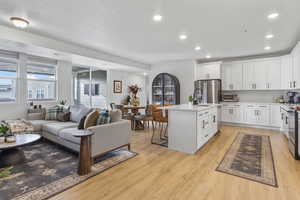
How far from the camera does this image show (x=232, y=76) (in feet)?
19.5

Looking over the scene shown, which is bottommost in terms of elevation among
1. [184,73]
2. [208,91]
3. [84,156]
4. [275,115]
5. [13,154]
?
[13,154]

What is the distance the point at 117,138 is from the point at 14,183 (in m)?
1.63

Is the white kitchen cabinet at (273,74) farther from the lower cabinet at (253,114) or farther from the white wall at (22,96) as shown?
the white wall at (22,96)

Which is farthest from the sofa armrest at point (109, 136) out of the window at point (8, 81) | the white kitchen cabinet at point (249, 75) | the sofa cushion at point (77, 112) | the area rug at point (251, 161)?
the white kitchen cabinet at point (249, 75)

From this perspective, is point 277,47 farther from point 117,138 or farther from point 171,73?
point 117,138

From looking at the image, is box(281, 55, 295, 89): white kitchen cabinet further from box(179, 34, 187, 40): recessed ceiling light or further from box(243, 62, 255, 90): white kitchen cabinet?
box(179, 34, 187, 40): recessed ceiling light

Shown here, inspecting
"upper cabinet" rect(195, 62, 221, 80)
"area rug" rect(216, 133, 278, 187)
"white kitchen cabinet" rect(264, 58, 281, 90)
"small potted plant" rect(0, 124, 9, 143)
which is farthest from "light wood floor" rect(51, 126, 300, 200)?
"upper cabinet" rect(195, 62, 221, 80)

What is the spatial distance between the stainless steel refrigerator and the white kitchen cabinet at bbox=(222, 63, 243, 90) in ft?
1.06

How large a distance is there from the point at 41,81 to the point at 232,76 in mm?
7017

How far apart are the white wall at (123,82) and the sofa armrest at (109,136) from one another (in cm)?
410

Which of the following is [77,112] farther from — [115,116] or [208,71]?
[208,71]

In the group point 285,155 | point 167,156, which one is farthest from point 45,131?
point 285,155

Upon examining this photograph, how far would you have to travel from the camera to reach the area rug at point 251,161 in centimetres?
234

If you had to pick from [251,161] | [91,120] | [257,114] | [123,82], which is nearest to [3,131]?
[91,120]
